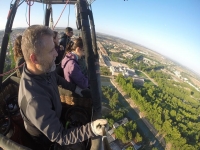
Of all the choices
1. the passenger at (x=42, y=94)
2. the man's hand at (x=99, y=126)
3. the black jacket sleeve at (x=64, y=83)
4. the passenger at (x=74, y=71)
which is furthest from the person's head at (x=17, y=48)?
the man's hand at (x=99, y=126)

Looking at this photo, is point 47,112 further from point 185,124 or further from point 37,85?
point 185,124

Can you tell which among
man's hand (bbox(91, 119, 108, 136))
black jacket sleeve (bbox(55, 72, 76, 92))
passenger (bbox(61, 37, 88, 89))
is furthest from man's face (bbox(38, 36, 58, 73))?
passenger (bbox(61, 37, 88, 89))

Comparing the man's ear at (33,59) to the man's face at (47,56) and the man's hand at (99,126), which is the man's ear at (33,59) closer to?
the man's face at (47,56)

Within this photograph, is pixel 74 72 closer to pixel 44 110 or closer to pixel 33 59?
pixel 33 59

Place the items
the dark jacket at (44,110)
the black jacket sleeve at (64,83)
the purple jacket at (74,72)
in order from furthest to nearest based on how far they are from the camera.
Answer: the purple jacket at (74,72)
the black jacket sleeve at (64,83)
the dark jacket at (44,110)

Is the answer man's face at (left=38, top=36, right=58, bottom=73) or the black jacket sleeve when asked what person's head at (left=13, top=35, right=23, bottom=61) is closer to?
the black jacket sleeve

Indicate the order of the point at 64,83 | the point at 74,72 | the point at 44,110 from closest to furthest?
1. the point at 44,110
2. the point at 64,83
3. the point at 74,72

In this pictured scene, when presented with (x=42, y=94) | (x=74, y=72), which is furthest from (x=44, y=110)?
(x=74, y=72)
